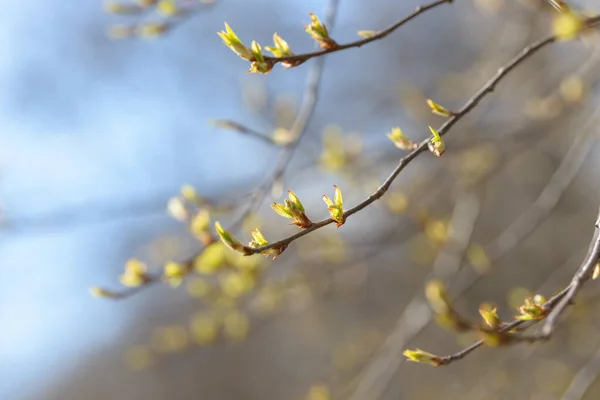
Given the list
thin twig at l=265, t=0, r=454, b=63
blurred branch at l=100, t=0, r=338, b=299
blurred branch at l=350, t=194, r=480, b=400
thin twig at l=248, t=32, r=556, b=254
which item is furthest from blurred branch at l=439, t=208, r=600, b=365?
blurred branch at l=350, t=194, r=480, b=400

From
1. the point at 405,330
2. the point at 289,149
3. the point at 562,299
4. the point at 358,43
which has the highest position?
the point at 289,149

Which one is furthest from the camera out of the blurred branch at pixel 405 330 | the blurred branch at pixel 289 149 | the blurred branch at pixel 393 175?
the blurred branch at pixel 405 330

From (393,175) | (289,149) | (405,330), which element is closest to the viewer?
(393,175)

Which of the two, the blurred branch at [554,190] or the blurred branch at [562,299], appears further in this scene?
the blurred branch at [554,190]

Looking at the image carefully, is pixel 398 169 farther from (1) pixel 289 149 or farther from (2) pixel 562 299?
(1) pixel 289 149

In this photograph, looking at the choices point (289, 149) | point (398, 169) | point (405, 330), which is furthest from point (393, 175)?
point (405, 330)

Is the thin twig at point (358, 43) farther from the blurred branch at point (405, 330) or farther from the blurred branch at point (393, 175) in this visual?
the blurred branch at point (405, 330)

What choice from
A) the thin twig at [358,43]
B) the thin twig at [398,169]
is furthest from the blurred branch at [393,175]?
the thin twig at [358,43]

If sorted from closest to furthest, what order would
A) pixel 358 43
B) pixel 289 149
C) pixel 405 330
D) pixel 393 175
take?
pixel 393 175 < pixel 358 43 < pixel 289 149 < pixel 405 330

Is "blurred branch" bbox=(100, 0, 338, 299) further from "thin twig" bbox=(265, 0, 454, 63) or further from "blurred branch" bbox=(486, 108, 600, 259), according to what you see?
"blurred branch" bbox=(486, 108, 600, 259)

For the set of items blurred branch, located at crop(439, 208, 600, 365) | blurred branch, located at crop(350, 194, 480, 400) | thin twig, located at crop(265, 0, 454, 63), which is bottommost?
blurred branch, located at crop(439, 208, 600, 365)

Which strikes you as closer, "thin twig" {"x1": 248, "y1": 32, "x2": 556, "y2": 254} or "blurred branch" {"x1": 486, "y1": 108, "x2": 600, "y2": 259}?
"thin twig" {"x1": 248, "y1": 32, "x2": 556, "y2": 254}

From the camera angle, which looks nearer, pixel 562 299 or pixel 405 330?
pixel 562 299

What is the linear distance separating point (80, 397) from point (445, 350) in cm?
494
